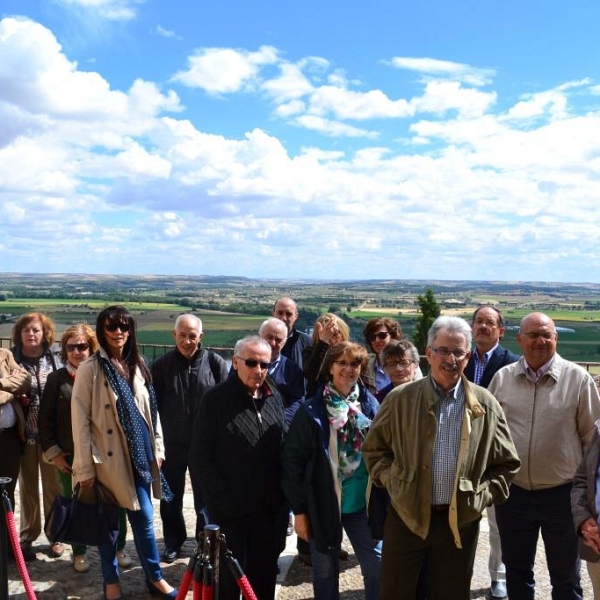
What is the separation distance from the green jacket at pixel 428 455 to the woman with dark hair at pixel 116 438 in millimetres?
1627

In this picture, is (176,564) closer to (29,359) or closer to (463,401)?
(29,359)

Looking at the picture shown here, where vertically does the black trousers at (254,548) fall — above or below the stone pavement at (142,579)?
above

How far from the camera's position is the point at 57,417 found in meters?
4.28

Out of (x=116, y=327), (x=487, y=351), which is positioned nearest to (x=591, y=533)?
(x=487, y=351)

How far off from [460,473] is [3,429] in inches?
132

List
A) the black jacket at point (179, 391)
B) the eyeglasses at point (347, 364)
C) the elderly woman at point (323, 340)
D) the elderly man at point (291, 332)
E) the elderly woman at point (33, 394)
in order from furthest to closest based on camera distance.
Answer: the elderly man at point (291, 332), the elderly woman at point (323, 340), the elderly woman at point (33, 394), the black jacket at point (179, 391), the eyeglasses at point (347, 364)

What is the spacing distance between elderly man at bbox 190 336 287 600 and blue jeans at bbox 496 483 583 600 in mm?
1366

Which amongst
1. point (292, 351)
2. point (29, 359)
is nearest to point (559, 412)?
point (292, 351)

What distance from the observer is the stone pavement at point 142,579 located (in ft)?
13.4

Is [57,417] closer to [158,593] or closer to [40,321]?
[40,321]

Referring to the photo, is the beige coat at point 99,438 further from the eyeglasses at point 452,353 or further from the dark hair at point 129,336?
the eyeglasses at point 452,353

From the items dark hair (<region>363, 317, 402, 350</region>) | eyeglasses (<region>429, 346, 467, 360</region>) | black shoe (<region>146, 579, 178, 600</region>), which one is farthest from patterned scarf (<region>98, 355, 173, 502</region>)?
eyeglasses (<region>429, 346, 467, 360</region>)

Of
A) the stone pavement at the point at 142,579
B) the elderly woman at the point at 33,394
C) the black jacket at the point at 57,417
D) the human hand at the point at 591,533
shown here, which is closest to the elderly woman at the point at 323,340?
the stone pavement at the point at 142,579

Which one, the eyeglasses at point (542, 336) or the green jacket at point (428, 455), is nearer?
the green jacket at point (428, 455)
